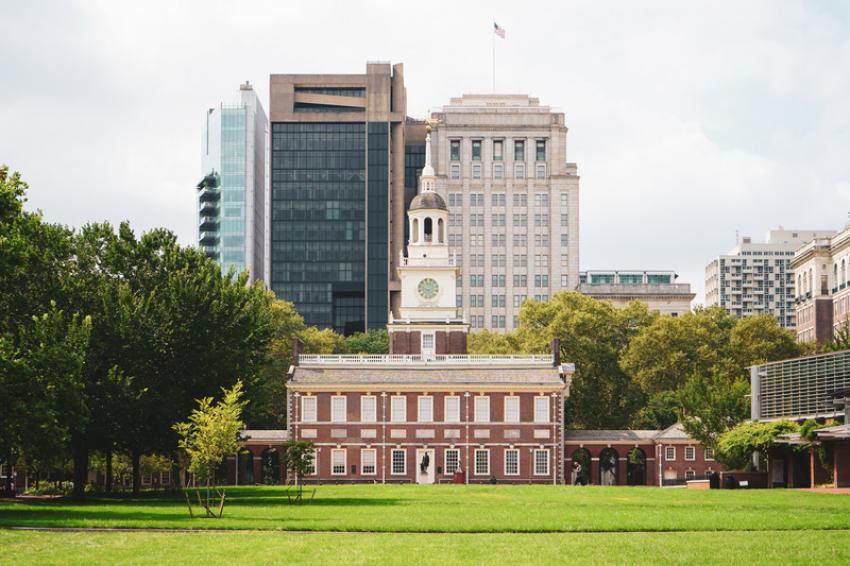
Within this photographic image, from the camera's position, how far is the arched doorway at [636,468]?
303 feet

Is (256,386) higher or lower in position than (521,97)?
lower

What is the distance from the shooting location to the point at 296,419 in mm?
88125

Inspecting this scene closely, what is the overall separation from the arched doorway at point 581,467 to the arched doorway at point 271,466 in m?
19.1

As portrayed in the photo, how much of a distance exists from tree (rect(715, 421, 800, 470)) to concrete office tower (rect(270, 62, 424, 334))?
111 metres

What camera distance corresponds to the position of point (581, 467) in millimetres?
90875

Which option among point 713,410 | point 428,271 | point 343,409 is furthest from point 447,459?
point 713,410

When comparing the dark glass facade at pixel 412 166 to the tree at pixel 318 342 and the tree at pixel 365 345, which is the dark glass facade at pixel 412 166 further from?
the tree at pixel 318 342

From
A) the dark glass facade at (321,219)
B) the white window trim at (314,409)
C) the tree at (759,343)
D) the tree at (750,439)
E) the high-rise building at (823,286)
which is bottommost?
the tree at (750,439)

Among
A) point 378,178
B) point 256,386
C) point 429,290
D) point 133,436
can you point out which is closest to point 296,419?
point 429,290

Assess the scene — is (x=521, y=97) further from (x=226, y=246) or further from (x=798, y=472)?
(x=798, y=472)

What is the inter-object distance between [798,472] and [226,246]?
130278 mm

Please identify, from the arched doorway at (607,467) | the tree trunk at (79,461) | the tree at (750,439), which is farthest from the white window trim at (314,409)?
the tree at (750,439)

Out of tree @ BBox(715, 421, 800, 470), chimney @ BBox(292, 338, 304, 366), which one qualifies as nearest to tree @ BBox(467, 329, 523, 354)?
chimney @ BBox(292, 338, 304, 366)

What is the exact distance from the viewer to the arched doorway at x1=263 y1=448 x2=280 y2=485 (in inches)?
3612
